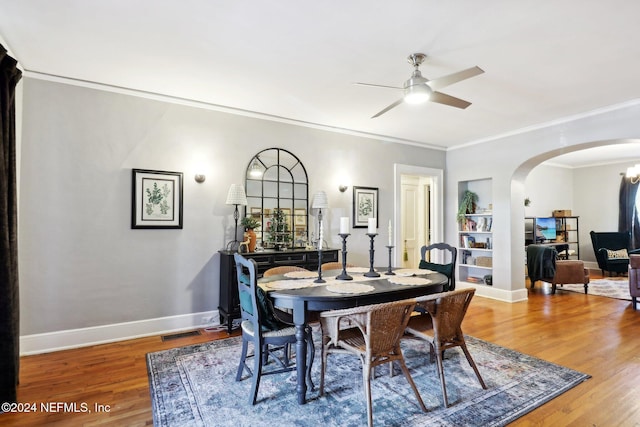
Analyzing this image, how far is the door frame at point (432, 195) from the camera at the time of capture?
5535 mm

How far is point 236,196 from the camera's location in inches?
151

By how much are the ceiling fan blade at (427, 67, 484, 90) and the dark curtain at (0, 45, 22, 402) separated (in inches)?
118

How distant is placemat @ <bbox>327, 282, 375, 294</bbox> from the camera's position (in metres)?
2.38

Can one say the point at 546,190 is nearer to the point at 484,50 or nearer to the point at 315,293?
the point at 484,50

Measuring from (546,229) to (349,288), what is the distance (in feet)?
24.2

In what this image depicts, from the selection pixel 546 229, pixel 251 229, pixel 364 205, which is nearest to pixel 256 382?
pixel 251 229

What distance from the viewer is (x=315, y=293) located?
91.8 inches

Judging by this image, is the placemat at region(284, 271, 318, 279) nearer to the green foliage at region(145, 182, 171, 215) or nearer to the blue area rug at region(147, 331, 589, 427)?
the blue area rug at region(147, 331, 589, 427)

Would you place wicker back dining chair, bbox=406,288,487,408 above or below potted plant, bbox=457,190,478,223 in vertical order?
below

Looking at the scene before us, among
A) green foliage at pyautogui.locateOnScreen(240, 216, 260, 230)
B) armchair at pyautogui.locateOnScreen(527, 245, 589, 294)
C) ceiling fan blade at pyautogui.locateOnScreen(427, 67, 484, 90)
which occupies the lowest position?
armchair at pyautogui.locateOnScreen(527, 245, 589, 294)

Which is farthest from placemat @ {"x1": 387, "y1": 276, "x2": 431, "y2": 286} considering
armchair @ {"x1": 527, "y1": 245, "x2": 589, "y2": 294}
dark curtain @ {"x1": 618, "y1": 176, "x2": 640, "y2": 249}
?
dark curtain @ {"x1": 618, "y1": 176, "x2": 640, "y2": 249}

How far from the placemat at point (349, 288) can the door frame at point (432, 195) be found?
3.04m

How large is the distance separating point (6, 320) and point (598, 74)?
516 centimetres

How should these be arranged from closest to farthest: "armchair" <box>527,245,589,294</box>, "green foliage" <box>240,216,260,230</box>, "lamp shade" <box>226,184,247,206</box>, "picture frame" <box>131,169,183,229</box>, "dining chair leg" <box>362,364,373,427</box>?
"dining chair leg" <box>362,364,373,427</box> < "picture frame" <box>131,169,183,229</box> < "lamp shade" <box>226,184,247,206</box> < "green foliage" <box>240,216,260,230</box> < "armchair" <box>527,245,589,294</box>
